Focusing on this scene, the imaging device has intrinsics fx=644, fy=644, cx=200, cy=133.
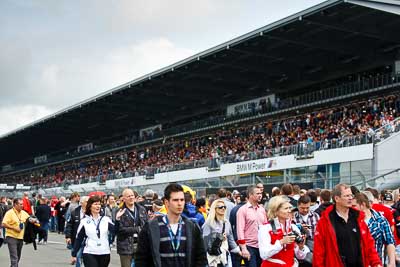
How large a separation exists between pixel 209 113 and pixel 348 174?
27.2 m

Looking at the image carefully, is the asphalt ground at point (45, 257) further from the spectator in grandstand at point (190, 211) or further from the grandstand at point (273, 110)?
the grandstand at point (273, 110)

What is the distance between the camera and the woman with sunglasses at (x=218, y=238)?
8.55 metres

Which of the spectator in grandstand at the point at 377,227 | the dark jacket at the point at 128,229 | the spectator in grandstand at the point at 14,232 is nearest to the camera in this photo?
the spectator in grandstand at the point at 377,227

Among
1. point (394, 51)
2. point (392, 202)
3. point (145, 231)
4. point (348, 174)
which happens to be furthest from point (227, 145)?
point (145, 231)

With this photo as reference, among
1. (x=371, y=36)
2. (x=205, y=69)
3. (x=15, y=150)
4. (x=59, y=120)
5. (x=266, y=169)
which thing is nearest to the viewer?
(x=371, y=36)

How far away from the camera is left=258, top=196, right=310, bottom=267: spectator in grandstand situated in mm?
6207

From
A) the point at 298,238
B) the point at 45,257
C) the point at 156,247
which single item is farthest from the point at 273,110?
the point at 156,247

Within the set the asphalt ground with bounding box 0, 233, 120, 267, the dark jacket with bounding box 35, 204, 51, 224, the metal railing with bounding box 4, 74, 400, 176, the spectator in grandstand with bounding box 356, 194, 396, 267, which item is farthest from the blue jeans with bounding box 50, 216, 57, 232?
the spectator in grandstand with bounding box 356, 194, 396, 267

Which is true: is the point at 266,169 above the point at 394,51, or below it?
below

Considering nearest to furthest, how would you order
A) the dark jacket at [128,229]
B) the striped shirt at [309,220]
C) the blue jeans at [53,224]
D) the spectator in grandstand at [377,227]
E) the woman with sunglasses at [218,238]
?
1. the spectator in grandstand at [377,227]
2. the striped shirt at [309,220]
3. the woman with sunglasses at [218,238]
4. the dark jacket at [128,229]
5. the blue jeans at [53,224]

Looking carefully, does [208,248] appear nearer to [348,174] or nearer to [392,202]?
[392,202]

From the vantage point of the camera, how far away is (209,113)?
49.2 meters

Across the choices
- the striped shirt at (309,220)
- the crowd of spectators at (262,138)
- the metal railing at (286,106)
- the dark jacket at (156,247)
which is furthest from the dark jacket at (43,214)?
the metal railing at (286,106)

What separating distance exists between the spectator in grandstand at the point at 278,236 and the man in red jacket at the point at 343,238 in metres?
0.30
